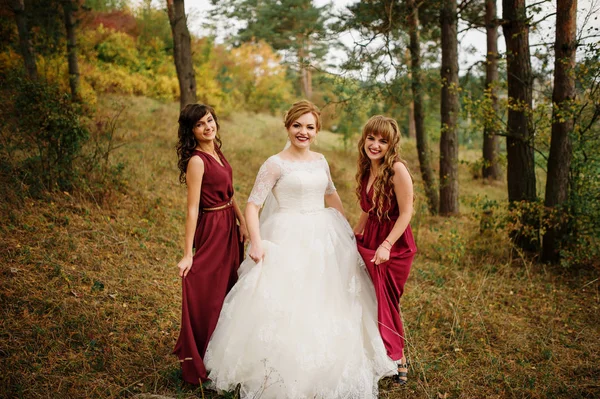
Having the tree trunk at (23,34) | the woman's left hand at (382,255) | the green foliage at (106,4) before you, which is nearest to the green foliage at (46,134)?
the tree trunk at (23,34)

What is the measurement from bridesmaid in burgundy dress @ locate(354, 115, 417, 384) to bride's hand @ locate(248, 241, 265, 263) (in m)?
0.87

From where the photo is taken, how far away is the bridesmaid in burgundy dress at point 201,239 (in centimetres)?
323

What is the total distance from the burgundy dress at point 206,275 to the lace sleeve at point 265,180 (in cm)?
30

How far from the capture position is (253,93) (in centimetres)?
2227

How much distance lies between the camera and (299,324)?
307 cm

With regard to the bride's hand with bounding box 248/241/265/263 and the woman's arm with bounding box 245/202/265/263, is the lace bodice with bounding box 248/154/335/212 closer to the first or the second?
the woman's arm with bounding box 245/202/265/263

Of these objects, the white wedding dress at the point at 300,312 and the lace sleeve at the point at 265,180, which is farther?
the lace sleeve at the point at 265,180

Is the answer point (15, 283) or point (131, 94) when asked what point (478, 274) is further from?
point (131, 94)

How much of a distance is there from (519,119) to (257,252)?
521 centimetres

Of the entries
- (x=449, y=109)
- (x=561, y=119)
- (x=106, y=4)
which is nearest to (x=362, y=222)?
(x=561, y=119)

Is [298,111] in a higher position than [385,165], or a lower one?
higher

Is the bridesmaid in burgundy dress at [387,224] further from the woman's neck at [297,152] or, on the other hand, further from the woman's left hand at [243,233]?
the woman's left hand at [243,233]

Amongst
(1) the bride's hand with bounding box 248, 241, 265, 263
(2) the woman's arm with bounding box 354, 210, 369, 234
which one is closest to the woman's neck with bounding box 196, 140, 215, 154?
(1) the bride's hand with bounding box 248, 241, 265, 263

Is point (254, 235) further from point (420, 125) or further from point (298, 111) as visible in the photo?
point (420, 125)
